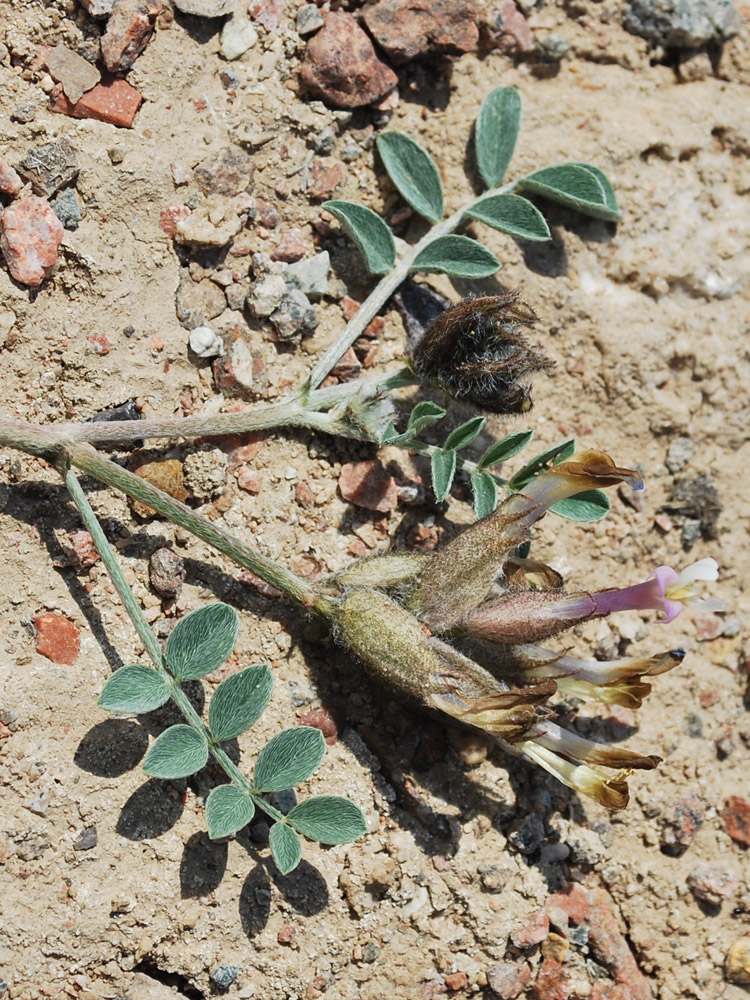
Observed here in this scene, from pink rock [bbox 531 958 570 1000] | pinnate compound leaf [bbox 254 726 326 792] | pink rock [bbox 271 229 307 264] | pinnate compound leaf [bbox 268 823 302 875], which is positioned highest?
pink rock [bbox 271 229 307 264]

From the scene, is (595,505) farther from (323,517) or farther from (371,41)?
(371,41)

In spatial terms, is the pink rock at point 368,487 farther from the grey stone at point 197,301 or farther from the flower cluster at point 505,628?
the grey stone at point 197,301

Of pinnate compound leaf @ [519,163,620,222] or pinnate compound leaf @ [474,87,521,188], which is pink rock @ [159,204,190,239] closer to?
pinnate compound leaf @ [474,87,521,188]

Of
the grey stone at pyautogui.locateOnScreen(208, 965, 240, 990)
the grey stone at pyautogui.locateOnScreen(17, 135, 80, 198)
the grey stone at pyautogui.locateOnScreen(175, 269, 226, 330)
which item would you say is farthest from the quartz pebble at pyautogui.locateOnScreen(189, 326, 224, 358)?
the grey stone at pyautogui.locateOnScreen(208, 965, 240, 990)

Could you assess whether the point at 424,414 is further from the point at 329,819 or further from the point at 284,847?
the point at 284,847

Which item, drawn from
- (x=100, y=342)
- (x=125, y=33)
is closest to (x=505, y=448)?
(x=100, y=342)
